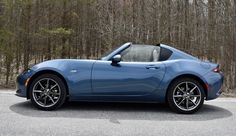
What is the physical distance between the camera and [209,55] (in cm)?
1183

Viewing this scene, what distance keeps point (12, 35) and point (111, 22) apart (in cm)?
360

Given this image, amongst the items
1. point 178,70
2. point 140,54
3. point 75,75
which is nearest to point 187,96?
point 178,70

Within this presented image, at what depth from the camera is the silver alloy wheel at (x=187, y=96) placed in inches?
270

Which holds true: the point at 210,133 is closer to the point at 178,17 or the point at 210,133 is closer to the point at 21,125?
the point at 21,125

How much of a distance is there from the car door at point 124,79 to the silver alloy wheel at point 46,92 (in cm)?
73

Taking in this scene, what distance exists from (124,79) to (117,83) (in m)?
0.15

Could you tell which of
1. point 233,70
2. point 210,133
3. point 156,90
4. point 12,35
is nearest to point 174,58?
point 156,90

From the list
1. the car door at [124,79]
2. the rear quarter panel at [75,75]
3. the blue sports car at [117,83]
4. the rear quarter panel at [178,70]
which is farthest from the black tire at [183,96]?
the rear quarter panel at [75,75]

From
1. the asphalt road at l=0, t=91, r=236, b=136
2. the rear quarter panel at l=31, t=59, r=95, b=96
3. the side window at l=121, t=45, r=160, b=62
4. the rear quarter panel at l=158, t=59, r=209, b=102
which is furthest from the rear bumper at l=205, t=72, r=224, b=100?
the rear quarter panel at l=31, t=59, r=95, b=96

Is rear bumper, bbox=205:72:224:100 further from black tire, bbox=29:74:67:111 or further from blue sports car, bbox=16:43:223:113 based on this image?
black tire, bbox=29:74:67:111

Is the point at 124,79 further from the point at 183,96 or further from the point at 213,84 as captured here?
the point at 213,84

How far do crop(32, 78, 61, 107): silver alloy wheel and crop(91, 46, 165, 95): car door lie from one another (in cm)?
73

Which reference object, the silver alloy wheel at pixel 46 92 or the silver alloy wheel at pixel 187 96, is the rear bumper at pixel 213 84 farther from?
the silver alloy wheel at pixel 46 92

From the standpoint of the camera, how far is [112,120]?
6203mm
